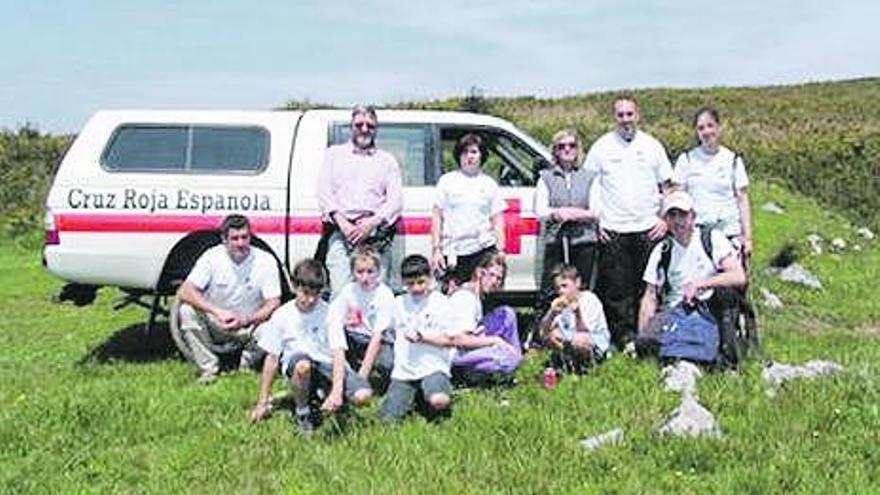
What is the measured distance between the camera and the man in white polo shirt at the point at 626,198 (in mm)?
9312

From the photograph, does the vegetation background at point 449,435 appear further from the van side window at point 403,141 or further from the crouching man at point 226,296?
the van side window at point 403,141

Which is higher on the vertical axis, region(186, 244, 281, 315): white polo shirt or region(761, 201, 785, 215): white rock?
region(186, 244, 281, 315): white polo shirt

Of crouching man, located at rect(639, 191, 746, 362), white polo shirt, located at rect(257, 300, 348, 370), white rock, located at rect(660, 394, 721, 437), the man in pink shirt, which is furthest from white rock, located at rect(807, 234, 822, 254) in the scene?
white polo shirt, located at rect(257, 300, 348, 370)

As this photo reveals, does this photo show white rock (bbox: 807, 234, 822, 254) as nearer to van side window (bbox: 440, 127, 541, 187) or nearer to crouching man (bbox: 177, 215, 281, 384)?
van side window (bbox: 440, 127, 541, 187)

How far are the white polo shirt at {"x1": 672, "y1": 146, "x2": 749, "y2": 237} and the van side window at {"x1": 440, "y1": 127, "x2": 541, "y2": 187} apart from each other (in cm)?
160

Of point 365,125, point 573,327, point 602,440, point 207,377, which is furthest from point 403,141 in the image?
point 602,440

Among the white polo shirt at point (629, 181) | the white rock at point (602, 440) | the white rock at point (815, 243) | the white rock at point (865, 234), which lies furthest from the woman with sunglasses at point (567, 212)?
the white rock at point (865, 234)

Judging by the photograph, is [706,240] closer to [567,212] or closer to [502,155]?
Answer: [567,212]

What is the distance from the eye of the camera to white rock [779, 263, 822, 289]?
55.1 ft

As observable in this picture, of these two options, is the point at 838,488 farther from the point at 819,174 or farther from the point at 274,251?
the point at 819,174

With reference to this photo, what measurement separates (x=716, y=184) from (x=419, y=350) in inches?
116

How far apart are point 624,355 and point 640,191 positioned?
1335 millimetres

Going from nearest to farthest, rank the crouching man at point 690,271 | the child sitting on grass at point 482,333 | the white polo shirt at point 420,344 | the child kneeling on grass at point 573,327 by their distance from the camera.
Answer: the white polo shirt at point 420,344, the child sitting on grass at point 482,333, the crouching man at point 690,271, the child kneeling on grass at point 573,327

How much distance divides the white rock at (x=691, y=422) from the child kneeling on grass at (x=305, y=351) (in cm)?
206
